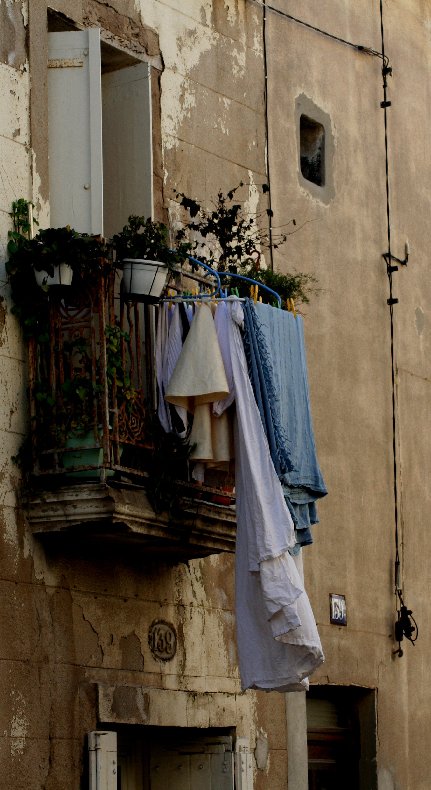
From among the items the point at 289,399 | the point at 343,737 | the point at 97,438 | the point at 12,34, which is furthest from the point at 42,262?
the point at 343,737

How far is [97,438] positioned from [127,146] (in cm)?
244

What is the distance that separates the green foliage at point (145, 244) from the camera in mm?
9758

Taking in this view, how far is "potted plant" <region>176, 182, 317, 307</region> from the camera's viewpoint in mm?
10789

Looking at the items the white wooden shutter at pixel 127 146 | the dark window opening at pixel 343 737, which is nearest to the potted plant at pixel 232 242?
the white wooden shutter at pixel 127 146

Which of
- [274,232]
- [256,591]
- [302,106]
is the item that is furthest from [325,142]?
[256,591]

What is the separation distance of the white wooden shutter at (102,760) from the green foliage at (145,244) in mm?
2588

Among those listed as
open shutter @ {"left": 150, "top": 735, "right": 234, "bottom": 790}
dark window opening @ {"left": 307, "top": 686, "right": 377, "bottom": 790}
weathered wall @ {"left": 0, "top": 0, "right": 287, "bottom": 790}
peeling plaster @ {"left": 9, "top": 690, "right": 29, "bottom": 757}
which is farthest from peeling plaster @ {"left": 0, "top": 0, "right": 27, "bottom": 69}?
dark window opening @ {"left": 307, "top": 686, "right": 377, "bottom": 790}

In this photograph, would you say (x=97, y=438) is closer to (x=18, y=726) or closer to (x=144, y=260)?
(x=144, y=260)

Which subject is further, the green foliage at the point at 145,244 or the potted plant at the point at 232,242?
the potted plant at the point at 232,242

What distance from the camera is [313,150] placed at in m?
13.0

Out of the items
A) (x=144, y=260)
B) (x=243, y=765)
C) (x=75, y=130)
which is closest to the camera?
(x=144, y=260)

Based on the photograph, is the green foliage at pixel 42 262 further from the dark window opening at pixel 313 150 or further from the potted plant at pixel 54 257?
the dark window opening at pixel 313 150

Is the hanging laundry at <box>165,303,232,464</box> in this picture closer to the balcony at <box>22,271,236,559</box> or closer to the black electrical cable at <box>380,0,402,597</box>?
the balcony at <box>22,271,236,559</box>

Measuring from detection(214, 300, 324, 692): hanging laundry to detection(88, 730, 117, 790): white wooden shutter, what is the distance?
0.80 metres
